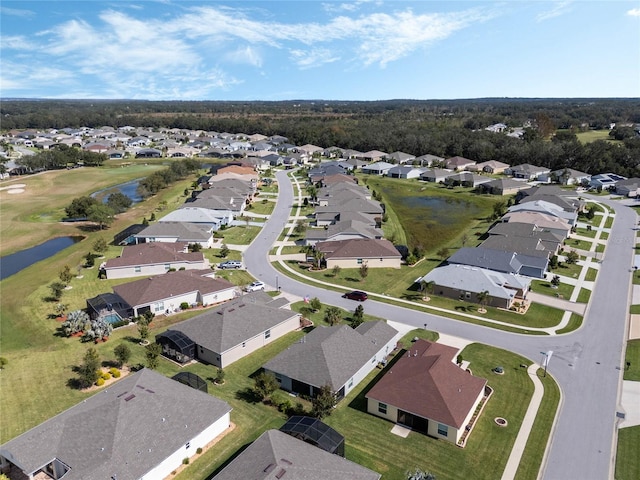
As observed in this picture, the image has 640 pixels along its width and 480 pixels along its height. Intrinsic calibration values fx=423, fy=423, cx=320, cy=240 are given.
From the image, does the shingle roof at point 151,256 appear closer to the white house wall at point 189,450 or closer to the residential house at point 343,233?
the residential house at point 343,233

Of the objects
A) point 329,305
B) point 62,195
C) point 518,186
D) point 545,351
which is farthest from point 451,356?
point 62,195

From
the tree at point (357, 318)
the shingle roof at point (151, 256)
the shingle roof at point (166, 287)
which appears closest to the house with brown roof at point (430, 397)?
the tree at point (357, 318)

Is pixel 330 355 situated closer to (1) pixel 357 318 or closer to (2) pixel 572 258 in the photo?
(1) pixel 357 318

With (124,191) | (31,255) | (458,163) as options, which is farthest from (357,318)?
(458,163)

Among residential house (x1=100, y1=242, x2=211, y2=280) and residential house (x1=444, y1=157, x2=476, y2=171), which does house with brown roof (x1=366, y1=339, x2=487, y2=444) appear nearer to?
residential house (x1=100, y1=242, x2=211, y2=280)

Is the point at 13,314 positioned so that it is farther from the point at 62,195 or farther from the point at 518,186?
the point at 518,186
